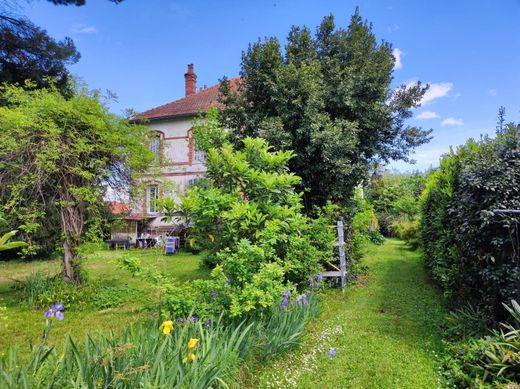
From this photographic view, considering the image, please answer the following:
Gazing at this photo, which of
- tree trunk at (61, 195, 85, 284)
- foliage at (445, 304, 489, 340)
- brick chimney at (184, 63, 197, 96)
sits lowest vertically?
foliage at (445, 304, 489, 340)

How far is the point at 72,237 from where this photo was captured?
5.84 m

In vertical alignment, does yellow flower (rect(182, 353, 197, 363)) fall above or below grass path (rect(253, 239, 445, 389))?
above

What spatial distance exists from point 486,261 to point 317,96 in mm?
4398

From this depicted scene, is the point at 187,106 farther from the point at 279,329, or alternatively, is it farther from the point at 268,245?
the point at 279,329

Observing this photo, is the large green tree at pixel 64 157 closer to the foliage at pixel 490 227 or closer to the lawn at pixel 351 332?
the lawn at pixel 351 332

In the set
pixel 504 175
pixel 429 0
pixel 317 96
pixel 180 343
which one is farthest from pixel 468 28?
pixel 180 343

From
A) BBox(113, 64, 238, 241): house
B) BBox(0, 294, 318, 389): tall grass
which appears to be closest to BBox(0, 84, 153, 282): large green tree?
BBox(0, 294, 318, 389): tall grass

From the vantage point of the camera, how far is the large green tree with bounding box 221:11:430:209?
21.3 ft

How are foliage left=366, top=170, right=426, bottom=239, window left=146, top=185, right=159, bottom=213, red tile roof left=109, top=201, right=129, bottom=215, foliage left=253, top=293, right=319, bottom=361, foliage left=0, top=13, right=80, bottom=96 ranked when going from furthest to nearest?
foliage left=366, top=170, right=426, bottom=239 → foliage left=0, top=13, right=80, bottom=96 → red tile roof left=109, top=201, right=129, bottom=215 → window left=146, top=185, right=159, bottom=213 → foliage left=253, top=293, right=319, bottom=361

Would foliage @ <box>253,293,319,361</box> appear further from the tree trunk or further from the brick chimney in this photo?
the brick chimney

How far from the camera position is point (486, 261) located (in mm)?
3451

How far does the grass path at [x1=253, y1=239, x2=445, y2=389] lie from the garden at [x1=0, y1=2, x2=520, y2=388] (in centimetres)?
3

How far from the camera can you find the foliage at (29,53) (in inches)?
326

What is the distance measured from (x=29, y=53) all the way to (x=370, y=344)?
10.7m
